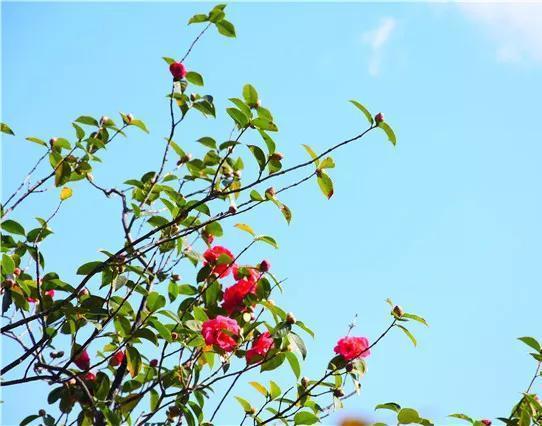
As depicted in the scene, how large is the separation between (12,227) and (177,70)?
0.74 metres

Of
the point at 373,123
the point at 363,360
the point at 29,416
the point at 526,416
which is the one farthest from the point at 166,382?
the point at 526,416

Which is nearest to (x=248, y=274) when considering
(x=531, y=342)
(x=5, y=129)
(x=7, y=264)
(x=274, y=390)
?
(x=274, y=390)

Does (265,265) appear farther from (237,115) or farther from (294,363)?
(237,115)

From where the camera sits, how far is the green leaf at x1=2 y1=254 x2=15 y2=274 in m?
Result: 2.10

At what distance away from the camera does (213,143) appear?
8.00 ft

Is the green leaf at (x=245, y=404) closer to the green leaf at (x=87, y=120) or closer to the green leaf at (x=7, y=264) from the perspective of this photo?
the green leaf at (x=7, y=264)

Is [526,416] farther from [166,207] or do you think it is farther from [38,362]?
[38,362]

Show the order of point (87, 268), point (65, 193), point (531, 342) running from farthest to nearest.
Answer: point (531, 342) → point (65, 193) → point (87, 268)

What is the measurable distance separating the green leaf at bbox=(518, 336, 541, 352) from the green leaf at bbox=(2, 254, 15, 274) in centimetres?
175

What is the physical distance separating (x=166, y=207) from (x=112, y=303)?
1.22 ft

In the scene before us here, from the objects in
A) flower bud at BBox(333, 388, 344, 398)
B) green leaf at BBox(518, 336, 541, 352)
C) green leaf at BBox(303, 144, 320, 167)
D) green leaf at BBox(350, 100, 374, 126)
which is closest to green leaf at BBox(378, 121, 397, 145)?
green leaf at BBox(350, 100, 374, 126)

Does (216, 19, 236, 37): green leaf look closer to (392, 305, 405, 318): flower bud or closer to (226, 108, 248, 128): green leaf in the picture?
(226, 108, 248, 128): green leaf

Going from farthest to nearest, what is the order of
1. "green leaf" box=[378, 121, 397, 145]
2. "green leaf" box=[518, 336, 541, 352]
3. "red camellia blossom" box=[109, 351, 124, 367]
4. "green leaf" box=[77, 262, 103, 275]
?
"green leaf" box=[518, 336, 541, 352] < "red camellia blossom" box=[109, 351, 124, 367] < "green leaf" box=[378, 121, 397, 145] < "green leaf" box=[77, 262, 103, 275]

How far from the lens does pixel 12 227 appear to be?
7.49 ft
